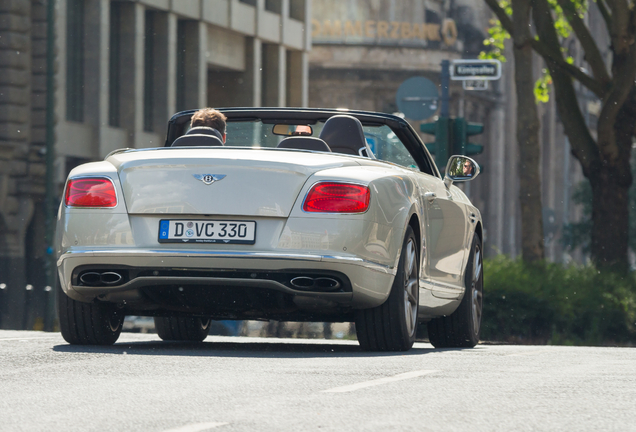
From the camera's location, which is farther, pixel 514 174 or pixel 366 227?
pixel 514 174

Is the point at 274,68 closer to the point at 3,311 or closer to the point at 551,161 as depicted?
the point at 3,311

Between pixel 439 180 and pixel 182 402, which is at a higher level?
pixel 439 180

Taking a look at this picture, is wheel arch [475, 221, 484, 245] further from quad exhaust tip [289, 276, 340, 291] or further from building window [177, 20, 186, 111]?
building window [177, 20, 186, 111]

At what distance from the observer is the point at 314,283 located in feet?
25.5

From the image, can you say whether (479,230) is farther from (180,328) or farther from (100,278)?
(100,278)

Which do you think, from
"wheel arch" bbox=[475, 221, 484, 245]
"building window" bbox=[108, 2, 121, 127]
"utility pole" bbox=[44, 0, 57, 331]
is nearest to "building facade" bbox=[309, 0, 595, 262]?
"building window" bbox=[108, 2, 121, 127]

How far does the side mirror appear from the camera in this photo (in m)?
9.79

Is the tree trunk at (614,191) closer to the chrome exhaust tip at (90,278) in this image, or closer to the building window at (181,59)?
the chrome exhaust tip at (90,278)

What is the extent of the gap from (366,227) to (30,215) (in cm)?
2430

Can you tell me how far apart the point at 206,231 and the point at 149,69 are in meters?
28.7

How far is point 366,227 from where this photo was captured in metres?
7.79

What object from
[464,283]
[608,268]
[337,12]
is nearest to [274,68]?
[337,12]

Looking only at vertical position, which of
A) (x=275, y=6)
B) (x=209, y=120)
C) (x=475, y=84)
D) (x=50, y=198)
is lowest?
(x=50, y=198)

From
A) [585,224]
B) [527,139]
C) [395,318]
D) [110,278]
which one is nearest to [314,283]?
[395,318]
